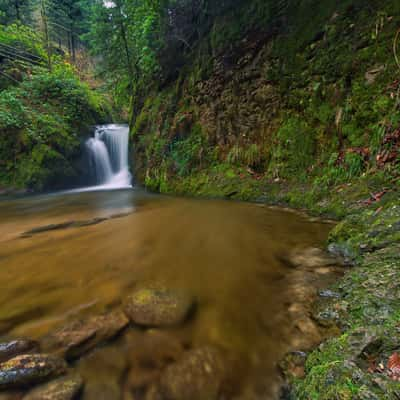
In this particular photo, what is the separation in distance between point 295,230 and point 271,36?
589 centimetres

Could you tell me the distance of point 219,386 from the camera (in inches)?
48.5

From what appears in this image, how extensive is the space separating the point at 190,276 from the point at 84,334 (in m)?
1.07

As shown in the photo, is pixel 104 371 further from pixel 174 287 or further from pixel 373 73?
Result: pixel 373 73

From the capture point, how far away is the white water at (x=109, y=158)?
12281 millimetres

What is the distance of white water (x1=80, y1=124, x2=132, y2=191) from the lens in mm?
12281

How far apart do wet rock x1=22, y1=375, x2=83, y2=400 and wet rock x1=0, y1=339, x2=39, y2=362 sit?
13.9 inches

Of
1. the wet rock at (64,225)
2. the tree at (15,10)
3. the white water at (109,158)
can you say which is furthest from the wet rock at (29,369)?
the tree at (15,10)

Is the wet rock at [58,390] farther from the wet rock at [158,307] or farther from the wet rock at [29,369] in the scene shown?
the wet rock at [158,307]

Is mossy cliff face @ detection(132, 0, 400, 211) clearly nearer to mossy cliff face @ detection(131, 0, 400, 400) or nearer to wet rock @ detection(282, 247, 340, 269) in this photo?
mossy cliff face @ detection(131, 0, 400, 400)

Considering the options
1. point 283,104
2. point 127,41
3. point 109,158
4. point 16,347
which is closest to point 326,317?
point 16,347

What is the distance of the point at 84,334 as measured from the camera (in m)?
1.58

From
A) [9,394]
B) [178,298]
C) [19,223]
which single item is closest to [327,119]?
[178,298]

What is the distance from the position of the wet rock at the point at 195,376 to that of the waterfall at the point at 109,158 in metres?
10.8

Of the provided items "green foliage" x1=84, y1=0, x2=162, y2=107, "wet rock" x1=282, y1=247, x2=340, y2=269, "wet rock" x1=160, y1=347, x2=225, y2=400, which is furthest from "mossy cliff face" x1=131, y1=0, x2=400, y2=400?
"green foliage" x1=84, y1=0, x2=162, y2=107
